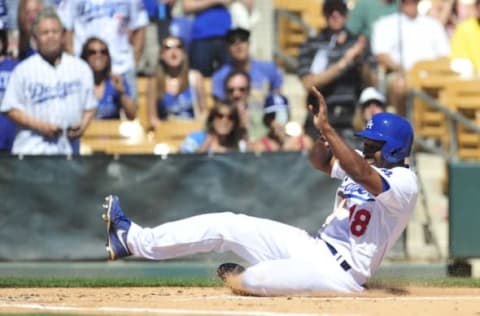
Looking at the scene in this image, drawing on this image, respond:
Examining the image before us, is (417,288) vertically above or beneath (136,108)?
beneath

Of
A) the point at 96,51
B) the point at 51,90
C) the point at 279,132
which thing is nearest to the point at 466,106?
the point at 279,132

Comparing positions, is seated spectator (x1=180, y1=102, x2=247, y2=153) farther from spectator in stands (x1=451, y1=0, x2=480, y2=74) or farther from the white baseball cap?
spectator in stands (x1=451, y1=0, x2=480, y2=74)

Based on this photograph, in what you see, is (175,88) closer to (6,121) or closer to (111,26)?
(111,26)

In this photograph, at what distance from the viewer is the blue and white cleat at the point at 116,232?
8.31 meters

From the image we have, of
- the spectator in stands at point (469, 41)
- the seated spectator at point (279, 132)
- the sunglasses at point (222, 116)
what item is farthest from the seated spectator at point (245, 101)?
the spectator in stands at point (469, 41)

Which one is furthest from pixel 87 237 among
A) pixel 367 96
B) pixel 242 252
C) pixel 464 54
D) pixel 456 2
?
pixel 456 2

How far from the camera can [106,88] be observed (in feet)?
41.2

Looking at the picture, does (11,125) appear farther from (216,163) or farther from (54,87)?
(216,163)

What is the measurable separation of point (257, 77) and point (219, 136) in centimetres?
92

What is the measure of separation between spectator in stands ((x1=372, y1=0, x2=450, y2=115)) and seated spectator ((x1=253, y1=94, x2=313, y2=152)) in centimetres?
118

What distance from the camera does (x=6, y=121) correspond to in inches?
473

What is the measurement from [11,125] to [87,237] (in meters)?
1.22

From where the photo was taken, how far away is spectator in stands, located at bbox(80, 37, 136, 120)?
12477mm

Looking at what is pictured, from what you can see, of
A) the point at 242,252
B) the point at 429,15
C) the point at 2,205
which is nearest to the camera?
the point at 242,252
